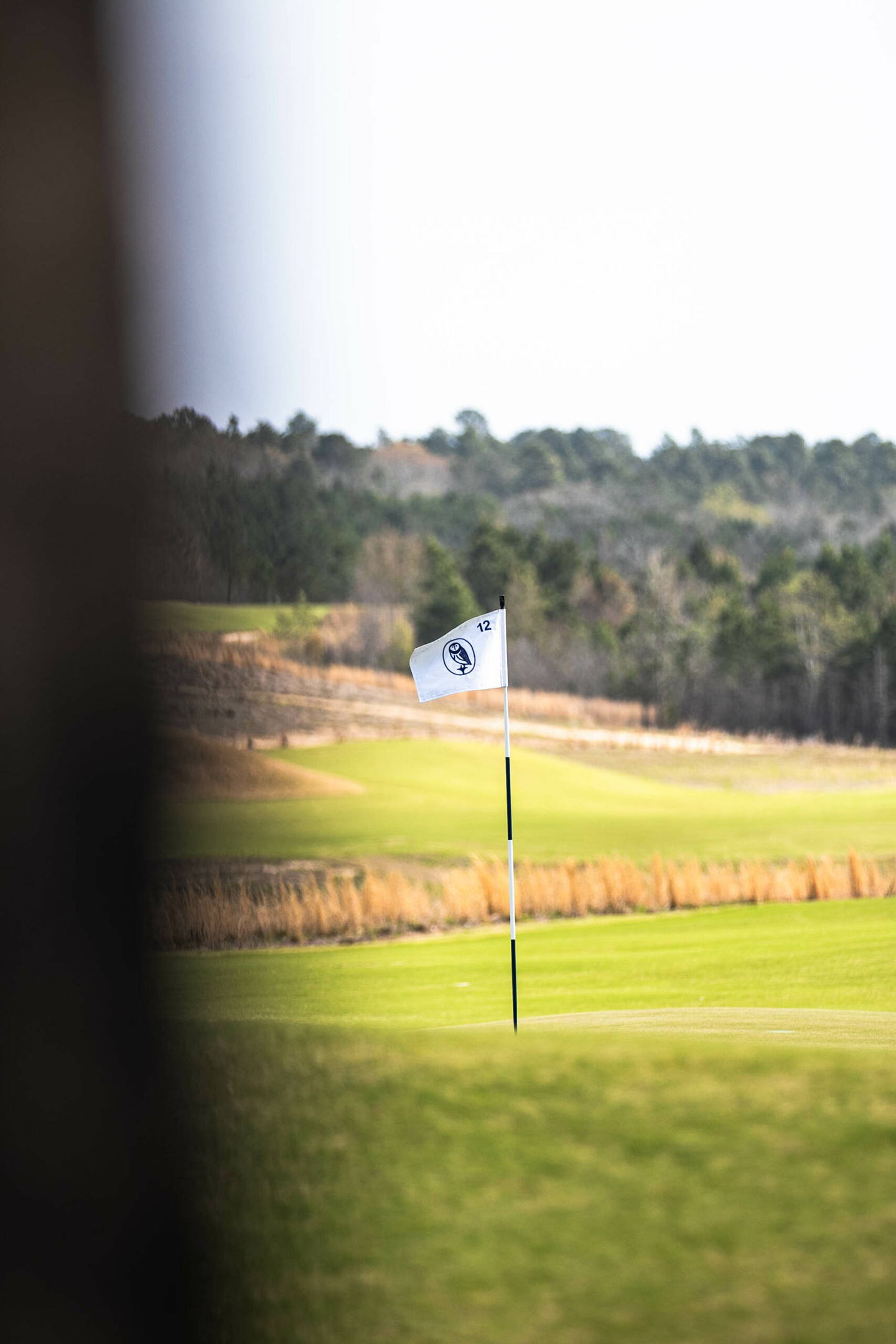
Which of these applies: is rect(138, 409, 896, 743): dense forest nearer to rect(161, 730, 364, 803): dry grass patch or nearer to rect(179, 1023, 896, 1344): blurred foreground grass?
rect(161, 730, 364, 803): dry grass patch

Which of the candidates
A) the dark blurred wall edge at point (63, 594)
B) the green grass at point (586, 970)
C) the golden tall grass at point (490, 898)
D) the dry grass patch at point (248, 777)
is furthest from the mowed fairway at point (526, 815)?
the dark blurred wall edge at point (63, 594)

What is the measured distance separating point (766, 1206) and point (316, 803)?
48.9ft

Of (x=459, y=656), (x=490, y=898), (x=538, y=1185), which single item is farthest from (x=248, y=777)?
(x=538, y=1185)

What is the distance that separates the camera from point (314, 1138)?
1.59 metres

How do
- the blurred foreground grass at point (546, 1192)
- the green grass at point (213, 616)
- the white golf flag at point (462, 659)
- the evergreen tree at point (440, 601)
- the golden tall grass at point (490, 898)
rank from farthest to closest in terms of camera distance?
the evergreen tree at point (440, 601), the golden tall grass at point (490, 898), the green grass at point (213, 616), the white golf flag at point (462, 659), the blurred foreground grass at point (546, 1192)

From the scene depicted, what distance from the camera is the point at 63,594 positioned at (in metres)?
2.67

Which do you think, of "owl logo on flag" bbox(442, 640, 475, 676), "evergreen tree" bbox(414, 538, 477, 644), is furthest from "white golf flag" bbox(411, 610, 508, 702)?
"evergreen tree" bbox(414, 538, 477, 644)

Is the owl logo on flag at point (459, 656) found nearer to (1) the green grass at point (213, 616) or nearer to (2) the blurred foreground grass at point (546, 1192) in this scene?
(1) the green grass at point (213, 616)

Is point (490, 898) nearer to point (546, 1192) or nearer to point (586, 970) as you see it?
point (586, 970)

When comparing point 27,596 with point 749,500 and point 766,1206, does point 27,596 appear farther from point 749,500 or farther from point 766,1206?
point 749,500

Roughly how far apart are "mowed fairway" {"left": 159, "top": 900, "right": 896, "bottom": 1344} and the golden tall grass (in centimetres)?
734

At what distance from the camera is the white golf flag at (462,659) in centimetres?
426

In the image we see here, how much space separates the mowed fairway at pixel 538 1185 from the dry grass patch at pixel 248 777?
38.9 feet

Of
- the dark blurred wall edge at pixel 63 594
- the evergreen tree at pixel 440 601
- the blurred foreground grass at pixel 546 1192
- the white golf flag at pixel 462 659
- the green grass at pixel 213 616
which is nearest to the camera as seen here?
the blurred foreground grass at pixel 546 1192
